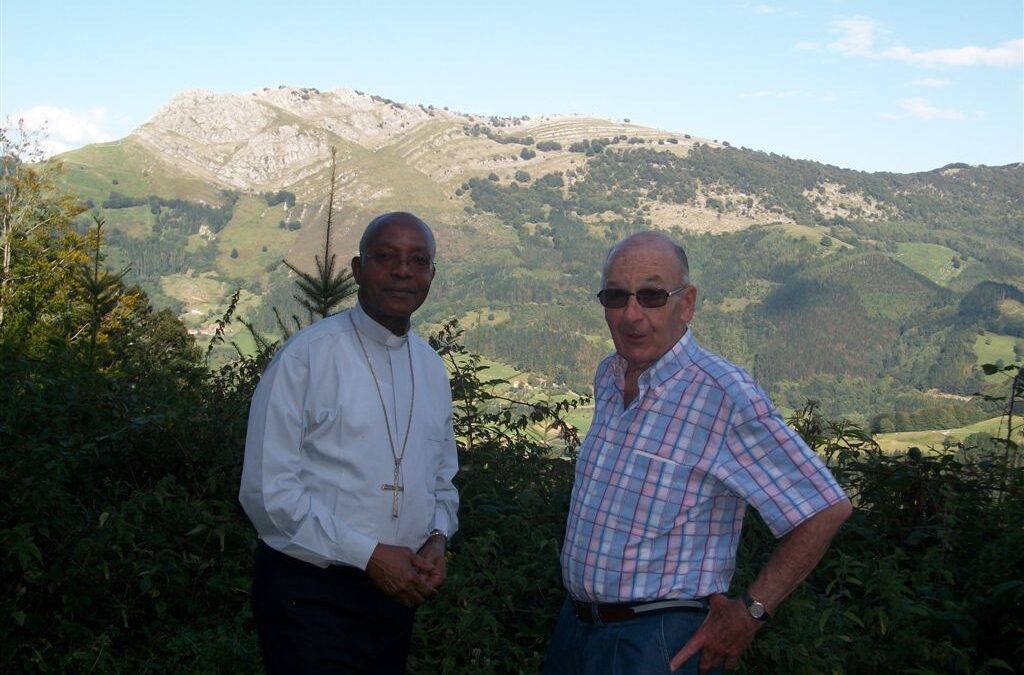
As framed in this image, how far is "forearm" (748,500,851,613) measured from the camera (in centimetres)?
236

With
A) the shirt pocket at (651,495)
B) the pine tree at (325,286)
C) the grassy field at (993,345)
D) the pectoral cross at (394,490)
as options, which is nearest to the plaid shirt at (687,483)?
the shirt pocket at (651,495)

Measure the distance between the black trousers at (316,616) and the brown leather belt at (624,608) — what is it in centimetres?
62

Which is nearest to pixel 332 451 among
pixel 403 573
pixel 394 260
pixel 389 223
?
Answer: pixel 403 573

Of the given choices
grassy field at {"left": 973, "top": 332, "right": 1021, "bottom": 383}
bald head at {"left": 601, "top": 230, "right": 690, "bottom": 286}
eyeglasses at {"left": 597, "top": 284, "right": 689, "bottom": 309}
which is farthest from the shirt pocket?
grassy field at {"left": 973, "top": 332, "right": 1021, "bottom": 383}

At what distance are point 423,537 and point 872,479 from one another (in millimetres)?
3647

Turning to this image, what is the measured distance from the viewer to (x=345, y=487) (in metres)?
2.77

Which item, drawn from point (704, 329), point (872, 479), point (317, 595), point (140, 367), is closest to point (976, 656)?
point (872, 479)

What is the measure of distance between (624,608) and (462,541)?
9.66ft

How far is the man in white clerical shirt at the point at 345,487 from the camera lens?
2.72 metres

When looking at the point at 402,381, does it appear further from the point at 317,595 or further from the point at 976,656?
the point at 976,656

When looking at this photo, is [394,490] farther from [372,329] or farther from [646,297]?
[646,297]

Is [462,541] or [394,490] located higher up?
[394,490]

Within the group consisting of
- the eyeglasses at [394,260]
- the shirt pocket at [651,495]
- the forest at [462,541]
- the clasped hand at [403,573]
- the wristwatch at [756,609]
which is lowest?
the forest at [462,541]

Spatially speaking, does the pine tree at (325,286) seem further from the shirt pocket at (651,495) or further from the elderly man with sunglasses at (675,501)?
the shirt pocket at (651,495)
